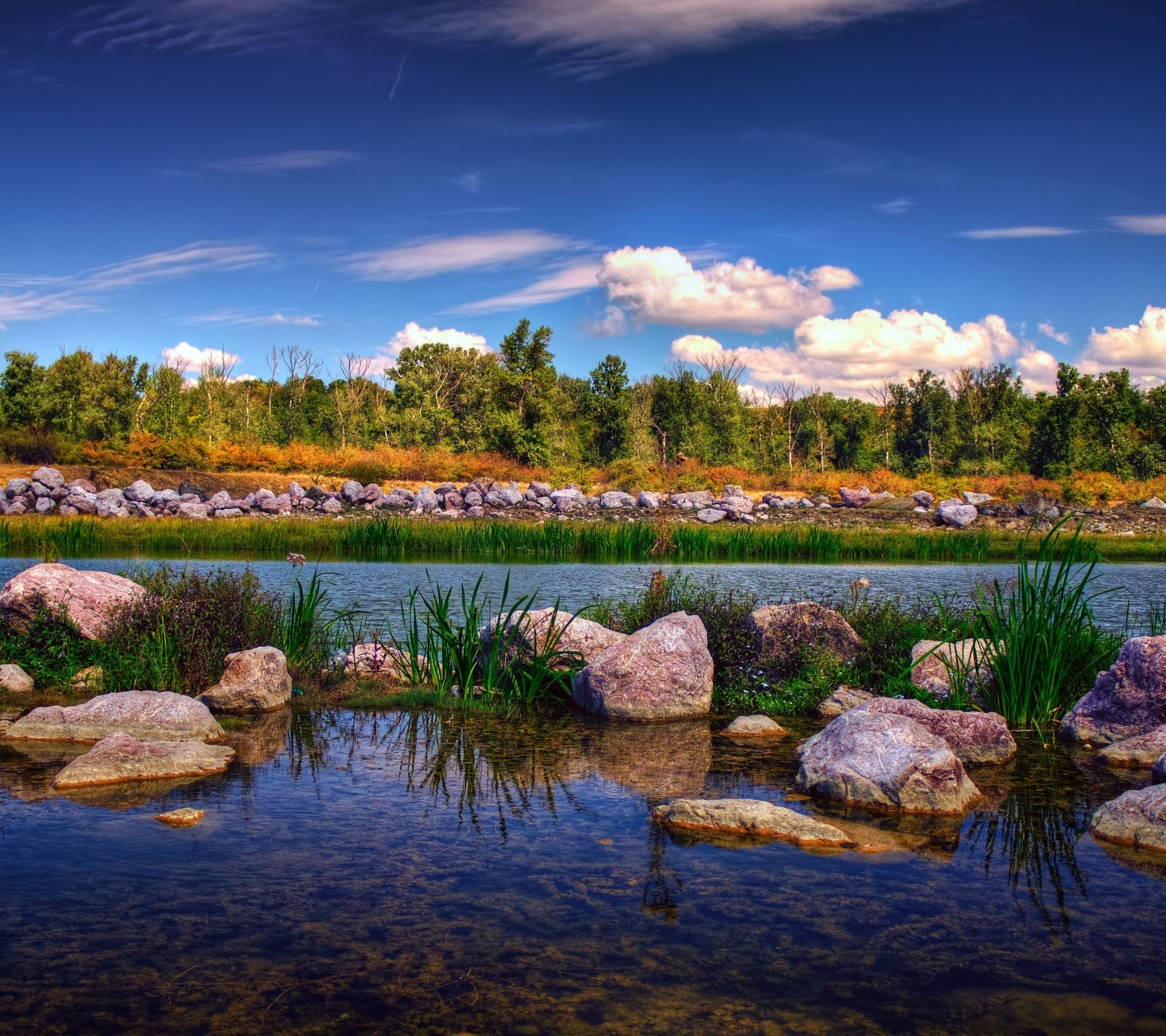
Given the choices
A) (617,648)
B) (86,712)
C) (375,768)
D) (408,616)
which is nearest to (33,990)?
(375,768)

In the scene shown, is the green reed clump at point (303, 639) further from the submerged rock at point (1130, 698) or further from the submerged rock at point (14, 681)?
the submerged rock at point (1130, 698)

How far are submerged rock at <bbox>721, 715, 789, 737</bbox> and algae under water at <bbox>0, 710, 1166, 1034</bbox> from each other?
128 cm

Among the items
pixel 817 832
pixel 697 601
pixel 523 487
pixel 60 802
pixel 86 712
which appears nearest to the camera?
pixel 817 832

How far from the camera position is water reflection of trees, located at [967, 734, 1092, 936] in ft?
16.2

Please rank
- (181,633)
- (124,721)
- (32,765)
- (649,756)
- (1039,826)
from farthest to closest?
1. (181,633)
2. (124,721)
3. (649,756)
4. (32,765)
5. (1039,826)

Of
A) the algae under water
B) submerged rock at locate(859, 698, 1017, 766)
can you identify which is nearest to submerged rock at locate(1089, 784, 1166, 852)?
the algae under water

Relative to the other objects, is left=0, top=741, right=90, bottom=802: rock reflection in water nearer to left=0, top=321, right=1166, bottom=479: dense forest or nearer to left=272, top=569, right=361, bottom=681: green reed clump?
left=272, top=569, right=361, bottom=681: green reed clump

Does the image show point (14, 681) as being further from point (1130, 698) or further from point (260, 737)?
point (1130, 698)

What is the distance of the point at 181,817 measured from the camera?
5660 millimetres

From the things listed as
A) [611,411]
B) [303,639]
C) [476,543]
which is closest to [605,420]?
[611,411]

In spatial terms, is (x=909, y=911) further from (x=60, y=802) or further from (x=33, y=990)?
(x=60, y=802)

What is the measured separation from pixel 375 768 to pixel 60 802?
6.75ft

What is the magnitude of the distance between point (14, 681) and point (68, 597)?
901 millimetres

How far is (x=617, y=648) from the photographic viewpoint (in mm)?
8984
